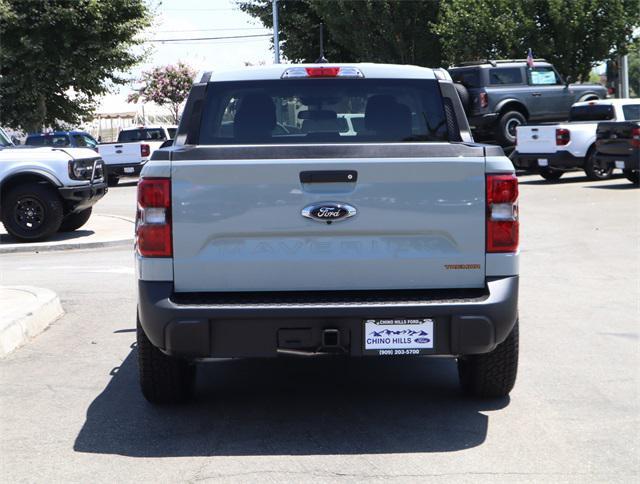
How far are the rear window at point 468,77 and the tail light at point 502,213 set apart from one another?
2321 centimetres

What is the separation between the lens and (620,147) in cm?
2136

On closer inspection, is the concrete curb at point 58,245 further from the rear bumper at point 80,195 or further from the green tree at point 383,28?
the green tree at point 383,28

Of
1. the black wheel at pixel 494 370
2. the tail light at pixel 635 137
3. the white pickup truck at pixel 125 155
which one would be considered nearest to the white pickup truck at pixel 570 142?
the tail light at pixel 635 137

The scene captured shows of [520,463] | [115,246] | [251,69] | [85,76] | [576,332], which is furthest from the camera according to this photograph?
[85,76]

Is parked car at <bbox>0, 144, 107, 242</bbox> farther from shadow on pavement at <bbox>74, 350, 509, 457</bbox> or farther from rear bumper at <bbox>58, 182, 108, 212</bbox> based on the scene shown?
shadow on pavement at <bbox>74, 350, 509, 457</bbox>

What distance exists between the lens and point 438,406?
6043 mm

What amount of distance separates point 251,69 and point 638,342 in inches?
136

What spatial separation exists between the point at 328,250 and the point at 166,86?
69.2 metres

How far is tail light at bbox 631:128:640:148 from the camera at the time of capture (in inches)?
821

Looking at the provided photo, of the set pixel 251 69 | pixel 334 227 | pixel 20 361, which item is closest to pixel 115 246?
pixel 20 361

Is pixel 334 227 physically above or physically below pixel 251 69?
below

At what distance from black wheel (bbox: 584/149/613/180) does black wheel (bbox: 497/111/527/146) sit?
4242 mm

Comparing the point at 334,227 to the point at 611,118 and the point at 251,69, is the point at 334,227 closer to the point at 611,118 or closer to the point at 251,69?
the point at 251,69

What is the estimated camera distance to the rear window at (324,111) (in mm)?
6332
